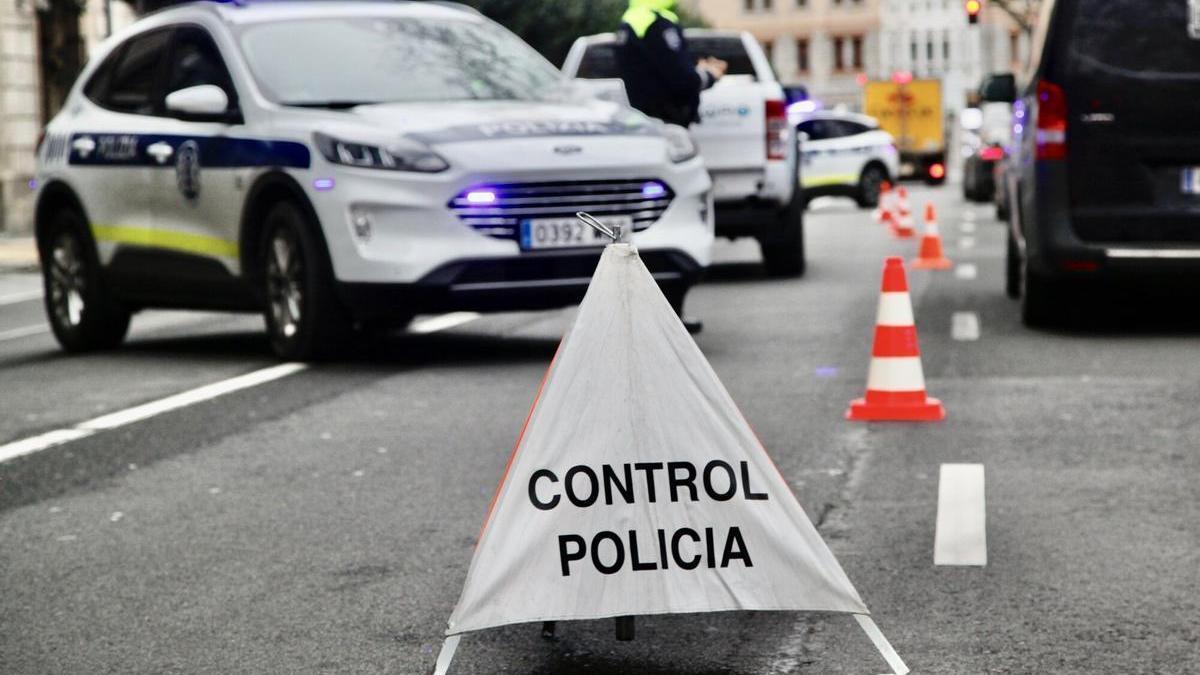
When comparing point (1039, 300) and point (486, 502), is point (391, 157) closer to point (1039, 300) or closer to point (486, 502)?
point (1039, 300)

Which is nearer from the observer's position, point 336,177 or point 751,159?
point 336,177

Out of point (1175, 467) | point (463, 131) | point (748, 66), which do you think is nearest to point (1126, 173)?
point (463, 131)

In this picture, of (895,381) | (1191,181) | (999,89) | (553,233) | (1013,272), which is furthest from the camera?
(1013,272)

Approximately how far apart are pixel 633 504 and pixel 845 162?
35.8 meters

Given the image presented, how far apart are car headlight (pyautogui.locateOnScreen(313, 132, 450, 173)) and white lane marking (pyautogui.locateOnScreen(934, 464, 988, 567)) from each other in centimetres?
378

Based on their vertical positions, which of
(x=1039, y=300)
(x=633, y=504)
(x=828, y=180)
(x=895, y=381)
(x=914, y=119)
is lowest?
(x=914, y=119)

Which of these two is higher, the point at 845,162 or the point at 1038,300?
the point at 1038,300

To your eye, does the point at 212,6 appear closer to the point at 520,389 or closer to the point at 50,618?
the point at 520,389

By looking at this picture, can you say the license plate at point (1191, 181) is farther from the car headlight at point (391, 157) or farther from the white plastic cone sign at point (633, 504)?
the white plastic cone sign at point (633, 504)

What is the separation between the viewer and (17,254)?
2730 cm

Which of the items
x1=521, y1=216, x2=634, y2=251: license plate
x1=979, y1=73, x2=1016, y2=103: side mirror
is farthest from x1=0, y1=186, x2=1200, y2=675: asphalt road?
x1=979, y1=73, x2=1016, y2=103: side mirror

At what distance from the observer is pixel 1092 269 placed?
11.6m

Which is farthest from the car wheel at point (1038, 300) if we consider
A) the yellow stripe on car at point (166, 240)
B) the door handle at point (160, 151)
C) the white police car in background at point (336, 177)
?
the door handle at point (160, 151)

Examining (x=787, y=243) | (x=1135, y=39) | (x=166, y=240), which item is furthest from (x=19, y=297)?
(x=1135, y=39)
